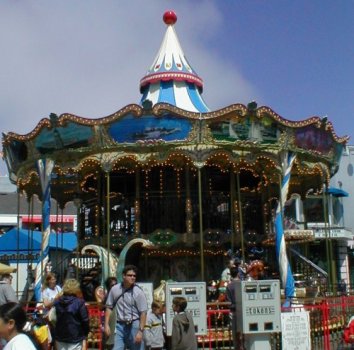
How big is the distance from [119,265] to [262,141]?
4.98 meters

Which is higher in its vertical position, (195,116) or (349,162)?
(349,162)

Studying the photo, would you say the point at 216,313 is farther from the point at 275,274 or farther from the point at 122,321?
the point at 275,274

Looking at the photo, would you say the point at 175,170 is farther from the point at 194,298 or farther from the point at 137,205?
the point at 194,298

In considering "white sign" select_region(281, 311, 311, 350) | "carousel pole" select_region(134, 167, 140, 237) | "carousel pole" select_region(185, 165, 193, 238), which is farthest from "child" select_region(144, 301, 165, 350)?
"carousel pole" select_region(134, 167, 140, 237)

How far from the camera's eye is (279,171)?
1677 centimetres

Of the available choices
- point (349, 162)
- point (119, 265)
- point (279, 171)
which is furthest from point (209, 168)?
point (349, 162)

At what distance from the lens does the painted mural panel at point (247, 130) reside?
51.5ft

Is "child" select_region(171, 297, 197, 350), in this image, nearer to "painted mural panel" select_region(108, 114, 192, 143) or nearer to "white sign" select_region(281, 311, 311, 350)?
"white sign" select_region(281, 311, 311, 350)

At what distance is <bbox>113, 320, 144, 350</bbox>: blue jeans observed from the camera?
7512mm

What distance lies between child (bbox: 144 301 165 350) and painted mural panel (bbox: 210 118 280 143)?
7.02 m

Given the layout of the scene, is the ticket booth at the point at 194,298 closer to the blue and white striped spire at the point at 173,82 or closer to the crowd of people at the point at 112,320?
the crowd of people at the point at 112,320

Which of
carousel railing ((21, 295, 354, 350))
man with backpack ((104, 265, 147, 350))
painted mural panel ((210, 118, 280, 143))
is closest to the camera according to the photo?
man with backpack ((104, 265, 147, 350))

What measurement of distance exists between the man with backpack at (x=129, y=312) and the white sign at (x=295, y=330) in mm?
3434

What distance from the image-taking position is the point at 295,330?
10.2 metres
